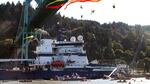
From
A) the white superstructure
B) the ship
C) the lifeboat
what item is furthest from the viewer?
the white superstructure

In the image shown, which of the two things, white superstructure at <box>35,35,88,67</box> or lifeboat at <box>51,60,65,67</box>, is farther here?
white superstructure at <box>35,35,88,67</box>

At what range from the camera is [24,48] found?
86.3m

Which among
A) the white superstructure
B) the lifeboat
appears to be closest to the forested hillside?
the white superstructure

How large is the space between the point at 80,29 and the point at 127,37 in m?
23.3

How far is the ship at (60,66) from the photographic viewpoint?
78.9 metres

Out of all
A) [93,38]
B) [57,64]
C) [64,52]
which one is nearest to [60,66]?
[57,64]

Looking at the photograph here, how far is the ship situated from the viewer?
259 feet

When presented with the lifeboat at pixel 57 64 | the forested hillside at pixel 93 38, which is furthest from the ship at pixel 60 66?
the forested hillside at pixel 93 38

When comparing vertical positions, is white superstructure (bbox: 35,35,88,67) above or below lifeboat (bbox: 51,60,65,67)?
above

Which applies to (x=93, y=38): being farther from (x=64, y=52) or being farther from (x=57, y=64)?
(x=57, y=64)

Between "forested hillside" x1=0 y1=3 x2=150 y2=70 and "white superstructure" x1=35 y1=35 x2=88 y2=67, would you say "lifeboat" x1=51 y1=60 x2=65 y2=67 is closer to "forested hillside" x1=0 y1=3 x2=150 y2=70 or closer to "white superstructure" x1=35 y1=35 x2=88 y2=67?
"white superstructure" x1=35 y1=35 x2=88 y2=67

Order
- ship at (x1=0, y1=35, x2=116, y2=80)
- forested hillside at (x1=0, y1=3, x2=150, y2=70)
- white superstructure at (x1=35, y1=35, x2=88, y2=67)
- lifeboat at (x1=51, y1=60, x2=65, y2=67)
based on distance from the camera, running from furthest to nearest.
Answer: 1. forested hillside at (x1=0, y1=3, x2=150, y2=70)
2. white superstructure at (x1=35, y1=35, x2=88, y2=67)
3. lifeboat at (x1=51, y1=60, x2=65, y2=67)
4. ship at (x1=0, y1=35, x2=116, y2=80)

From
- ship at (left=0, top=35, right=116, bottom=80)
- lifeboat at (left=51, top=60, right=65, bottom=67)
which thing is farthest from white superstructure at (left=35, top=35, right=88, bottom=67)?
lifeboat at (left=51, top=60, right=65, bottom=67)

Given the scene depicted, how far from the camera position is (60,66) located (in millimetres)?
79375
